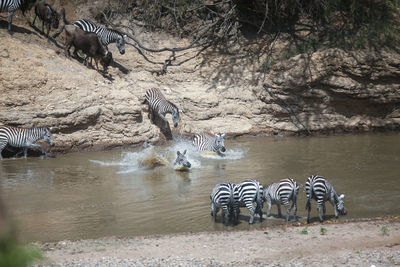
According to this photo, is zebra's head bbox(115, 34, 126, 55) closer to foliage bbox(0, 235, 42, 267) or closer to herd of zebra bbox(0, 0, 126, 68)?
herd of zebra bbox(0, 0, 126, 68)

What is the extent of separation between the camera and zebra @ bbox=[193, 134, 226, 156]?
14.6 meters

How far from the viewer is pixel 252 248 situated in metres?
6.88

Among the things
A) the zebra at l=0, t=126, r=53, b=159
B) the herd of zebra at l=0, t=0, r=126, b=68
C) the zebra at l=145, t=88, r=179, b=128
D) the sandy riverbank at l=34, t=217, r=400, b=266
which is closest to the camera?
the sandy riverbank at l=34, t=217, r=400, b=266

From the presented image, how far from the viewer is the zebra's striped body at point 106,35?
18.3m

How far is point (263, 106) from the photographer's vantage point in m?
18.2

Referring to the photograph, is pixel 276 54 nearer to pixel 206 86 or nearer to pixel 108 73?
pixel 206 86

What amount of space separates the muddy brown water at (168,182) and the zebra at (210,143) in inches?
9.5

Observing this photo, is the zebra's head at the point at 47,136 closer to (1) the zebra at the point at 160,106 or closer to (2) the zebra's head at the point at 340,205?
(1) the zebra at the point at 160,106

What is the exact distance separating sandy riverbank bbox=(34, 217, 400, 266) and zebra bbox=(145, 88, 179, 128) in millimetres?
9074

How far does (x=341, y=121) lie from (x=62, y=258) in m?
13.8

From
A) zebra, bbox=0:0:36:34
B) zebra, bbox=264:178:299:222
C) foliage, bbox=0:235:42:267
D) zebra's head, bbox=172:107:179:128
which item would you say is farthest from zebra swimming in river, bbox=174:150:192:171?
foliage, bbox=0:235:42:267

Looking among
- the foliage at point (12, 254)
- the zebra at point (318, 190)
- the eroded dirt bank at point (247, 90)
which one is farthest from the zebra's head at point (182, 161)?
the foliage at point (12, 254)

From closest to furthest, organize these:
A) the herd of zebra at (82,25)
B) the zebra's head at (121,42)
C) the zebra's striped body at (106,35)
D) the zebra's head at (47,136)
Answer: the zebra's head at (47,136) → the herd of zebra at (82,25) → the zebra's striped body at (106,35) → the zebra's head at (121,42)

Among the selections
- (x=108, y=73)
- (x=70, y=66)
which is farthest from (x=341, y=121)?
(x=70, y=66)
